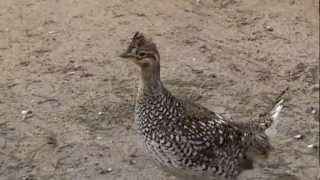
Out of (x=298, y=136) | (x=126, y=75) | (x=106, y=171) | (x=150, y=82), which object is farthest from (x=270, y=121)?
(x=126, y=75)

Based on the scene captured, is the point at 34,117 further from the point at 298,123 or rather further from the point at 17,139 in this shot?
the point at 298,123

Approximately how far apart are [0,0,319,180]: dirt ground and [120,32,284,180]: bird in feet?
1.89

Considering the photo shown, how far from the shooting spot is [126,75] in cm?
793

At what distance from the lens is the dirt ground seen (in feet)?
22.4

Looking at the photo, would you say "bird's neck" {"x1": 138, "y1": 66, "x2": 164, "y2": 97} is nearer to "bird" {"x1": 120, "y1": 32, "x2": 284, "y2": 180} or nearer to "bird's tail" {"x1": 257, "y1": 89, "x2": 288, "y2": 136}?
"bird" {"x1": 120, "y1": 32, "x2": 284, "y2": 180}

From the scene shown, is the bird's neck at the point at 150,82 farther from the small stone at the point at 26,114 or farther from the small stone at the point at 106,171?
the small stone at the point at 26,114

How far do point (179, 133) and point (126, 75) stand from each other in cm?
214

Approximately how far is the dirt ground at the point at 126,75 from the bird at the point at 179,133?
575 millimetres

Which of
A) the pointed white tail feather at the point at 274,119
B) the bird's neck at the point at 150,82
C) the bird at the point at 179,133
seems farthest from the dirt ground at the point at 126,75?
the bird's neck at the point at 150,82

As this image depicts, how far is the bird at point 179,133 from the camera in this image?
19.1 feet

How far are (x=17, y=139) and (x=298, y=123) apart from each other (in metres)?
2.21

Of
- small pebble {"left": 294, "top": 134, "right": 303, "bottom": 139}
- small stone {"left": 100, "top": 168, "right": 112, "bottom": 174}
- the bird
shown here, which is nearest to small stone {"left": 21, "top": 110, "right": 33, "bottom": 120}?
small stone {"left": 100, "top": 168, "right": 112, "bottom": 174}

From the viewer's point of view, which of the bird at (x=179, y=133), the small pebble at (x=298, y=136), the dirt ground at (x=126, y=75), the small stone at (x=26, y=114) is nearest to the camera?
the bird at (x=179, y=133)

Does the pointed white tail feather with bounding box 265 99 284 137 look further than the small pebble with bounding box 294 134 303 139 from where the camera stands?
No
